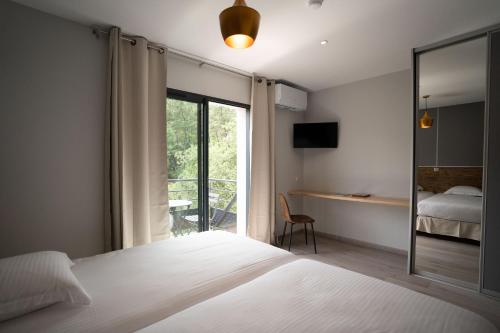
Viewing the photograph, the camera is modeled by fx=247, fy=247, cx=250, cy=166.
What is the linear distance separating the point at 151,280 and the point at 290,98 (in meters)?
3.32

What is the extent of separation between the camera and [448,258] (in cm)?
274

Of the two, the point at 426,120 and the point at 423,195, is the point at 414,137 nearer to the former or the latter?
the point at 426,120

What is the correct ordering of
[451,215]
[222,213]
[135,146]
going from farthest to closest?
[222,213]
[451,215]
[135,146]

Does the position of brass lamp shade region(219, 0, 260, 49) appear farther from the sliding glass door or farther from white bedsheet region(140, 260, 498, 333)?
the sliding glass door

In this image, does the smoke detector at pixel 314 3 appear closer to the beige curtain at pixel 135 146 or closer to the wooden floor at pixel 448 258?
the beige curtain at pixel 135 146

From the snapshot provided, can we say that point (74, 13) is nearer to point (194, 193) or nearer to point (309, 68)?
point (194, 193)

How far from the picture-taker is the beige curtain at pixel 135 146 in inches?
91.4

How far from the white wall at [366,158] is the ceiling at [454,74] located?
26.0 inches

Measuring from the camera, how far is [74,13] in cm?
210

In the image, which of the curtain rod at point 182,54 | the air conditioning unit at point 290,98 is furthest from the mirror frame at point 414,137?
the curtain rod at point 182,54

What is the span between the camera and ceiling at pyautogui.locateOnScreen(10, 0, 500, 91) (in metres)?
1.99

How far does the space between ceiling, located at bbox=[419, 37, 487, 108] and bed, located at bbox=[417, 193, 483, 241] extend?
1.02 metres

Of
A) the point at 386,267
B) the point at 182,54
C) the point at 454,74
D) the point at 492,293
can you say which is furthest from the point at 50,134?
the point at 492,293

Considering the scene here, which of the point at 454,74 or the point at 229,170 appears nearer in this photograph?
the point at 454,74
